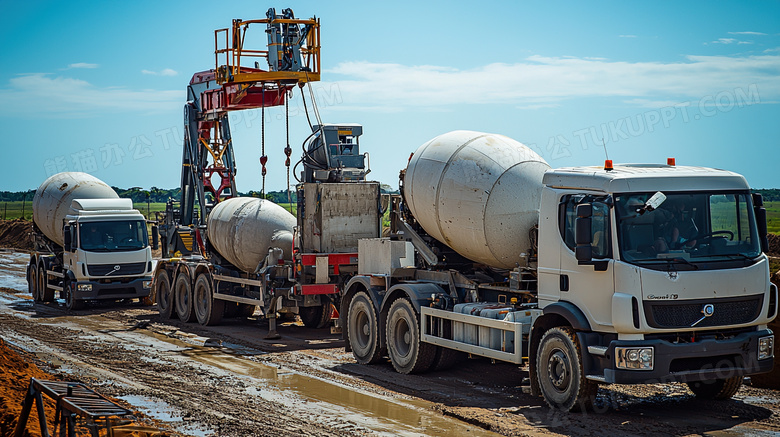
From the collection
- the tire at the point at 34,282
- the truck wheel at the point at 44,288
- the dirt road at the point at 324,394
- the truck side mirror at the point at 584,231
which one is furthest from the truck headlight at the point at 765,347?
the tire at the point at 34,282

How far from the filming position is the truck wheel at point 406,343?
1384 cm

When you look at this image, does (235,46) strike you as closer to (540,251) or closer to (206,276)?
(206,276)

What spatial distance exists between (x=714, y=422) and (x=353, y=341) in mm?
7002

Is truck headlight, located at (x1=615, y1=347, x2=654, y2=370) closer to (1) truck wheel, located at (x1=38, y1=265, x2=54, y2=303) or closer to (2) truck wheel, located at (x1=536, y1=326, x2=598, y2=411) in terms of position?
(2) truck wheel, located at (x1=536, y1=326, x2=598, y2=411)

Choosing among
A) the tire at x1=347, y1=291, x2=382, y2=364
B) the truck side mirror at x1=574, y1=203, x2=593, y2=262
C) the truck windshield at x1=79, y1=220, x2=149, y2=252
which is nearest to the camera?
the truck side mirror at x1=574, y1=203, x2=593, y2=262

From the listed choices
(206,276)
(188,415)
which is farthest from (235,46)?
(188,415)

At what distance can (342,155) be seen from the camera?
62.6 feet

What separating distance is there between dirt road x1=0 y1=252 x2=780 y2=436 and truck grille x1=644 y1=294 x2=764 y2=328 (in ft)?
3.82

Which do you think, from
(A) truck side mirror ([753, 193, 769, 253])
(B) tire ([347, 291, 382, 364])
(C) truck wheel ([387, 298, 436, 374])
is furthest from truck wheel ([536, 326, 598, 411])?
(B) tire ([347, 291, 382, 364])

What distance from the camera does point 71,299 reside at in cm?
2481

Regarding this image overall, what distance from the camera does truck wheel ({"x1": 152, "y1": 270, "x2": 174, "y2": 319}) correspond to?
22.8 m

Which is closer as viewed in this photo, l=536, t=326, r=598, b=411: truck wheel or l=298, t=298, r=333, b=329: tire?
l=536, t=326, r=598, b=411: truck wheel

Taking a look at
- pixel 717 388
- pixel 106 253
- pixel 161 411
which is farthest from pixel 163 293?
pixel 717 388

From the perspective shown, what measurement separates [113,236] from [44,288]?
4.04 meters
